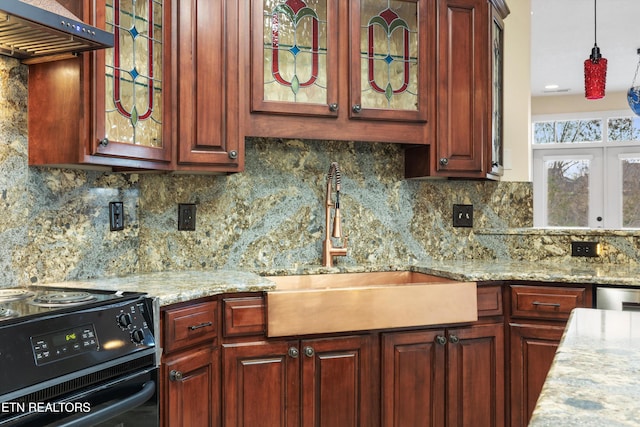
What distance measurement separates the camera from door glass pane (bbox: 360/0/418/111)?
2736 mm

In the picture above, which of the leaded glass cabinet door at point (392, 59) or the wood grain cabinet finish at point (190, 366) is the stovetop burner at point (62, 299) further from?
the leaded glass cabinet door at point (392, 59)

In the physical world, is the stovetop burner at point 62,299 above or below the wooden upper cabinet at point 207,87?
below

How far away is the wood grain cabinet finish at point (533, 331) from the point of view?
2467 mm

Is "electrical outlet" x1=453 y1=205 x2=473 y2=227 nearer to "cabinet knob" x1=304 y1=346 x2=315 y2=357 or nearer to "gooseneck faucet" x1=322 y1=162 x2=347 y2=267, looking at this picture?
"gooseneck faucet" x1=322 y1=162 x2=347 y2=267

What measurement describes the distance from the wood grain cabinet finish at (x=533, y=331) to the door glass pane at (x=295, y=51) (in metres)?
1.24

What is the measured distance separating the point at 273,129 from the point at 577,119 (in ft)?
21.5

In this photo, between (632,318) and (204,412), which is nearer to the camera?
(632,318)

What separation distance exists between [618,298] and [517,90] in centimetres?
145

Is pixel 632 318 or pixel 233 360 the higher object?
pixel 632 318

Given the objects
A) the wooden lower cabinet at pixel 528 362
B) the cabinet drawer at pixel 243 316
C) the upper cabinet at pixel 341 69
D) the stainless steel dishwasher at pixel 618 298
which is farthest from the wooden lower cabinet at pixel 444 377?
the upper cabinet at pixel 341 69

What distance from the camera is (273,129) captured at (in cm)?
259

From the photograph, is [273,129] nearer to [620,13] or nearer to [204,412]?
[204,412]

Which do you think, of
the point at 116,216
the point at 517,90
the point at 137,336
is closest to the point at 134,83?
the point at 116,216

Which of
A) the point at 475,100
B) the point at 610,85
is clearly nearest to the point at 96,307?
the point at 475,100
